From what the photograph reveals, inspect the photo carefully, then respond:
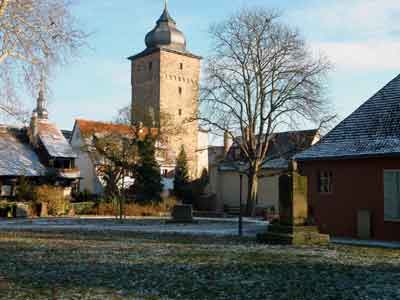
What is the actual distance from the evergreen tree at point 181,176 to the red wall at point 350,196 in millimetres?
28020

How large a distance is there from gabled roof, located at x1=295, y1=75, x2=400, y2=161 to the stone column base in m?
3.93

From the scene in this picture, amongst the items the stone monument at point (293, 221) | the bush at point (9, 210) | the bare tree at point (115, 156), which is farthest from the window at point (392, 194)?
the bare tree at point (115, 156)

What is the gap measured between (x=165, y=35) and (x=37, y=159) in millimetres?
37167

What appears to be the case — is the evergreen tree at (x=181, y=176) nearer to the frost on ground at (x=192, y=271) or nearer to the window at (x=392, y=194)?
the window at (x=392, y=194)

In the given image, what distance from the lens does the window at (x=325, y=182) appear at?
2038 cm

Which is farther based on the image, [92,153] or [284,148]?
[284,148]

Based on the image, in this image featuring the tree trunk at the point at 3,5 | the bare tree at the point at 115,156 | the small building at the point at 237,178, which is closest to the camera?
the tree trunk at the point at 3,5

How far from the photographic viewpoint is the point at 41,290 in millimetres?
8688

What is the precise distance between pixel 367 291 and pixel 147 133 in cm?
3561

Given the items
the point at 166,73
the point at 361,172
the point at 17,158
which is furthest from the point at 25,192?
the point at 166,73

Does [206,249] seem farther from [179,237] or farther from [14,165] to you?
[14,165]

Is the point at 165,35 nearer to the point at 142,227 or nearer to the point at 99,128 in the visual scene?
the point at 99,128

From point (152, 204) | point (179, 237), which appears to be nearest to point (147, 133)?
point (152, 204)

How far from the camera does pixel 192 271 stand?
10.7 m
